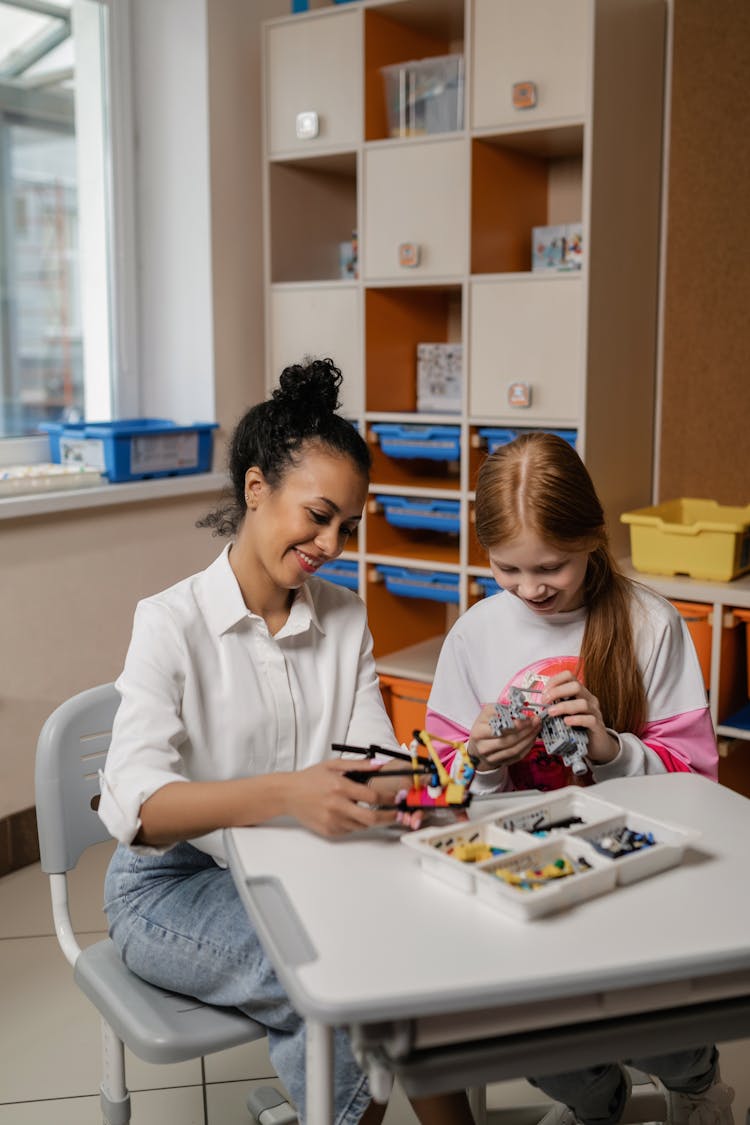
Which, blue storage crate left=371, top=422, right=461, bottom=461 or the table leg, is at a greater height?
blue storage crate left=371, top=422, right=461, bottom=461

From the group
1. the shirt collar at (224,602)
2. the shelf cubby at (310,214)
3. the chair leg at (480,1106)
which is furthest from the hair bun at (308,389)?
the shelf cubby at (310,214)

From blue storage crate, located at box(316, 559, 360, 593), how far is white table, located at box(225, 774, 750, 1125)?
2098 mm

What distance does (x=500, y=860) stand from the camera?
3.45 feet

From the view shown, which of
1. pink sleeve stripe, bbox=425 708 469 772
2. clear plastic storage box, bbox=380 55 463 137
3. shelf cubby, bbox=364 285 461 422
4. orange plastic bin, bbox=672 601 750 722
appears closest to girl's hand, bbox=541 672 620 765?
pink sleeve stripe, bbox=425 708 469 772

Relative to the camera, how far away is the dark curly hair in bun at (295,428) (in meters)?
1.45

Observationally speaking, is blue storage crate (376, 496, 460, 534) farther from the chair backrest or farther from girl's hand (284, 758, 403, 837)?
girl's hand (284, 758, 403, 837)

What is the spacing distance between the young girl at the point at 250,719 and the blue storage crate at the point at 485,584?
1.35 m

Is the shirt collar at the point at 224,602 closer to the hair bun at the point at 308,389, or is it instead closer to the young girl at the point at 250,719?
the young girl at the point at 250,719

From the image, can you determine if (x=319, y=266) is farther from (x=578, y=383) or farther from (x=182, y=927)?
(x=182, y=927)

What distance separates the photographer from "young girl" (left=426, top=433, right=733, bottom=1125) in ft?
4.84

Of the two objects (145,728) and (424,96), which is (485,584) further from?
(145,728)

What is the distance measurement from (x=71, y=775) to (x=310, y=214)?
226cm

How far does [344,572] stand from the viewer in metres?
3.17

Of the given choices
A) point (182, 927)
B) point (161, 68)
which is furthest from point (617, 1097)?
point (161, 68)
